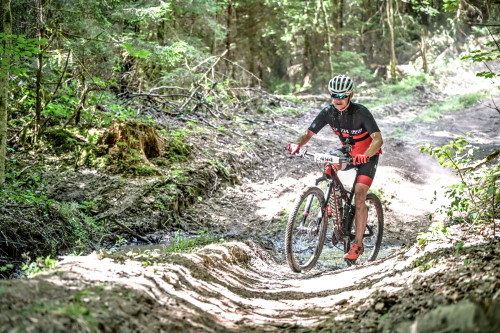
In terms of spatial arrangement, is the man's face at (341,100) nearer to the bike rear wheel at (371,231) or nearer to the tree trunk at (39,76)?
the bike rear wheel at (371,231)

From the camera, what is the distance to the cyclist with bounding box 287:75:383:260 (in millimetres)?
6348

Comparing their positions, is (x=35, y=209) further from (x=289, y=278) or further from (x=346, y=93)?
(x=346, y=93)

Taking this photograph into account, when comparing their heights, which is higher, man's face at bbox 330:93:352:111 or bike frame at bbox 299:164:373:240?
man's face at bbox 330:93:352:111

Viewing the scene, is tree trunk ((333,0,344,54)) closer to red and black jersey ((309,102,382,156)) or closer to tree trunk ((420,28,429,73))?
tree trunk ((420,28,429,73))

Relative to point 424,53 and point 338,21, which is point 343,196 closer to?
point 424,53

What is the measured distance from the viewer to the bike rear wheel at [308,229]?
6.52 metres

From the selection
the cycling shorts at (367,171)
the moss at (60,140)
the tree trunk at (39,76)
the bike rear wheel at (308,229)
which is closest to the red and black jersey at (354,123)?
the cycling shorts at (367,171)

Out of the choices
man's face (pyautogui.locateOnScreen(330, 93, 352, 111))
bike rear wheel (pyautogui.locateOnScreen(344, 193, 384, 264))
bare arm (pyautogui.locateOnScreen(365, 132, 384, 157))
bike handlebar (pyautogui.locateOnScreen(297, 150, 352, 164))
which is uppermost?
man's face (pyautogui.locateOnScreen(330, 93, 352, 111))

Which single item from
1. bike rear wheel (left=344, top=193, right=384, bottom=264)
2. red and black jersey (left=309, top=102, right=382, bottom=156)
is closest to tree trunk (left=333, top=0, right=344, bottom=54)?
bike rear wheel (left=344, top=193, right=384, bottom=264)

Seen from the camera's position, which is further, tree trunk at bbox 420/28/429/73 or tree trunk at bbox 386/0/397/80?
tree trunk at bbox 420/28/429/73

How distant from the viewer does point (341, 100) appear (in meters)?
6.40

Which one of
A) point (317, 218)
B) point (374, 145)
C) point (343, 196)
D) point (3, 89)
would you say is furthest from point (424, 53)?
point (3, 89)

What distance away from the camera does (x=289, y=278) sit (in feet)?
20.3

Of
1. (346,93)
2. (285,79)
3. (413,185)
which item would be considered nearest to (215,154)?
(413,185)
